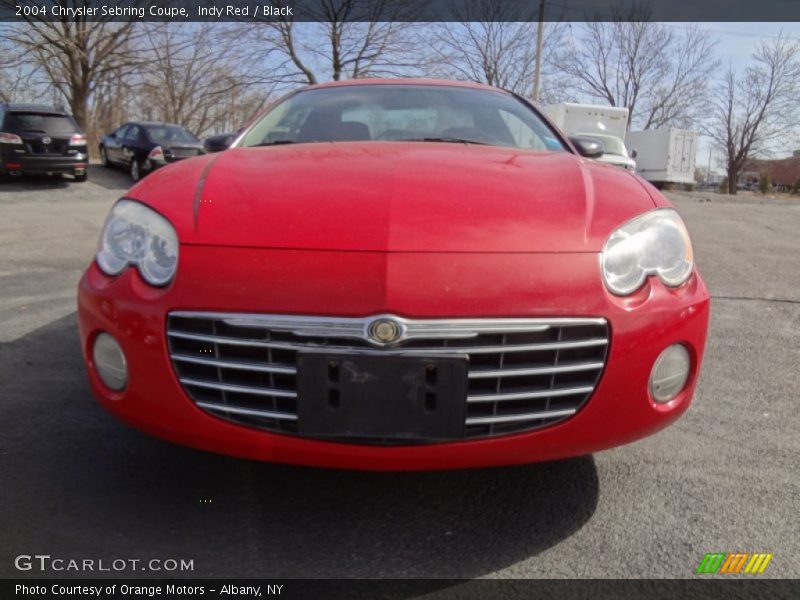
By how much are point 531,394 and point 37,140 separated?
14748mm

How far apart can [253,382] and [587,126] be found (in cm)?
2143

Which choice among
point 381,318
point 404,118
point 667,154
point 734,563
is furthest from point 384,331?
point 667,154

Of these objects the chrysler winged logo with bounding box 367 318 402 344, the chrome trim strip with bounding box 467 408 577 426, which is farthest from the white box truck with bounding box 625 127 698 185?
the chrysler winged logo with bounding box 367 318 402 344

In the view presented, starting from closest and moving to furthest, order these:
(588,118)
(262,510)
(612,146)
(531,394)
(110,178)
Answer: (531,394), (262,510), (110,178), (612,146), (588,118)

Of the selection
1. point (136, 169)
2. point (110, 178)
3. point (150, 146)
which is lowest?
point (110, 178)

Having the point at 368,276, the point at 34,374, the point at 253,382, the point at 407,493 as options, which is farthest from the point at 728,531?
the point at 34,374

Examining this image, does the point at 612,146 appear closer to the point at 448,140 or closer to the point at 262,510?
the point at 448,140

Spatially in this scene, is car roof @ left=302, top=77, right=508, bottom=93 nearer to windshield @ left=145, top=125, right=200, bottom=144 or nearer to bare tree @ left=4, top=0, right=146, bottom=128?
windshield @ left=145, top=125, right=200, bottom=144

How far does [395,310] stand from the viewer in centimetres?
169

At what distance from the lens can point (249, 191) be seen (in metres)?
2.06

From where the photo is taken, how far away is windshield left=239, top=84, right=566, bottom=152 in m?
3.02

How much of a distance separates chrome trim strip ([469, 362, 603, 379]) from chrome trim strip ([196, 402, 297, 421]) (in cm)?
50

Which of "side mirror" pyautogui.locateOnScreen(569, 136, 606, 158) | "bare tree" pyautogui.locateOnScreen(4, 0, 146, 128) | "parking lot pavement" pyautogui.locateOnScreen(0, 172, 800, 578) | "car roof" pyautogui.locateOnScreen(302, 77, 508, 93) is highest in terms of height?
"bare tree" pyautogui.locateOnScreen(4, 0, 146, 128)

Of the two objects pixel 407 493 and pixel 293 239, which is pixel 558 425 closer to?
pixel 407 493
